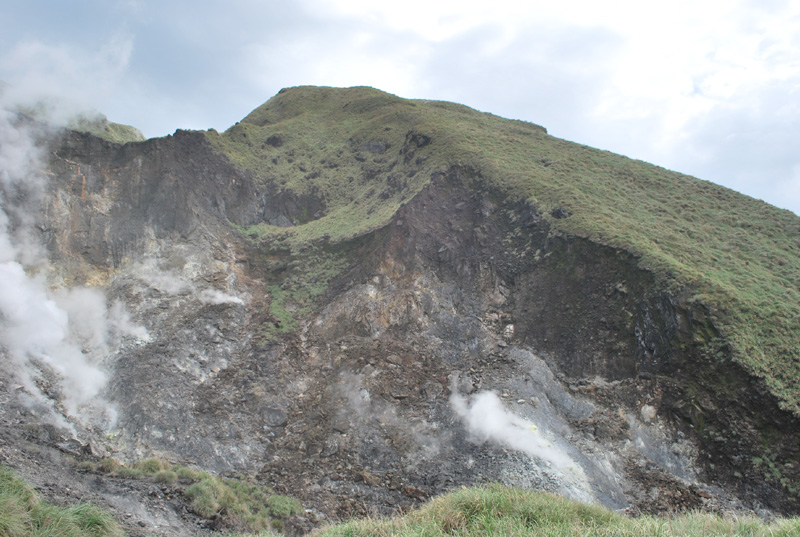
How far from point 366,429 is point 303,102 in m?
37.5

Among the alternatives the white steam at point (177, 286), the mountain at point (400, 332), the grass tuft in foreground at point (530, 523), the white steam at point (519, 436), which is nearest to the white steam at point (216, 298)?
the white steam at point (177, 286)

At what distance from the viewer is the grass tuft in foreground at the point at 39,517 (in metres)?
7.31

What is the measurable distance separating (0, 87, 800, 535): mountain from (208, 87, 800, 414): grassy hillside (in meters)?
0.17

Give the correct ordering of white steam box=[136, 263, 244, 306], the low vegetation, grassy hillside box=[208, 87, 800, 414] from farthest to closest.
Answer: white steam box=[136, 263, 244, 306], grassy hillside box=[208, 87, 800, 414], the low vegetation

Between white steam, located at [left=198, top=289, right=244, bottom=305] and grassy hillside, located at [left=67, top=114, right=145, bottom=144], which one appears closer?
white steam, located at [left=198, top=289, right=244, bottom=305]

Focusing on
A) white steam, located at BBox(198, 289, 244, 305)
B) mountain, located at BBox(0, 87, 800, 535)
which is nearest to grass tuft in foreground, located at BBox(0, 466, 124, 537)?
mountain, located at BBox(0, 87, 800, 535)

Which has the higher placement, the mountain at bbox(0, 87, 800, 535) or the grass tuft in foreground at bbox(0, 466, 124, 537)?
the mountain at bbox(0, 87, 800, 535)

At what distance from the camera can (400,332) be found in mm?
20172

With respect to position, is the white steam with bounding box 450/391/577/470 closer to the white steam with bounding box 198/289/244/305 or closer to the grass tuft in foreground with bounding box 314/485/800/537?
the grass tuft in foreground with bounding box 314/485/800/537

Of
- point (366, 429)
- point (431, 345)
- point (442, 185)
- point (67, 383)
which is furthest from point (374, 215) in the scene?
point (67, 383)

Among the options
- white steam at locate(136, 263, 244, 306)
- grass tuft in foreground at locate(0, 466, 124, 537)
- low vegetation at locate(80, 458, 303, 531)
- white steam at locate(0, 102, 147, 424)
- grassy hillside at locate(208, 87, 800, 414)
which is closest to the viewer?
grass tuft in foreground at locate(0, 466, 124, 537)

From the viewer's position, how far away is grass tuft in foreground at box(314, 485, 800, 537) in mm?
6953

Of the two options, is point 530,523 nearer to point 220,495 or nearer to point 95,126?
point 220,495

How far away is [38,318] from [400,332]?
12.9m
